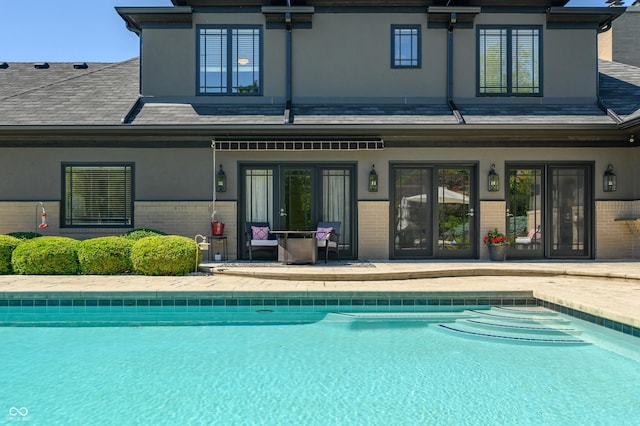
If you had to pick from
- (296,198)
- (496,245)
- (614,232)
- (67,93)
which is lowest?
(496,245)

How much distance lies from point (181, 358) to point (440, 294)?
3596mm

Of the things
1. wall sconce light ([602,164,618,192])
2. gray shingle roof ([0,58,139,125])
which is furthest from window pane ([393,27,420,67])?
gray shingle roof ([0,58,139,125])

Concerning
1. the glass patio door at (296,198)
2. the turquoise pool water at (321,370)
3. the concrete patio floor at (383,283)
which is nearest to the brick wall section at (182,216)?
the glass patio door at (296,198)

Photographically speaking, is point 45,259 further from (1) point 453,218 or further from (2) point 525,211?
(2) point 525,211

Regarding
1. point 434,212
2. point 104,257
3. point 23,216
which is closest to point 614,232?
point 434,212

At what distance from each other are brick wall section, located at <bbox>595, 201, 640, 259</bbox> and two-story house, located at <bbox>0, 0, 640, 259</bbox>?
0.03 metres

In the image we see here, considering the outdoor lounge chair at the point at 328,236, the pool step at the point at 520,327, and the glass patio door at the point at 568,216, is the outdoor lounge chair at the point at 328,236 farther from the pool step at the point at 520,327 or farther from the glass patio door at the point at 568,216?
the glass patio door at the point at 568,216

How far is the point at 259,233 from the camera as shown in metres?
10.7

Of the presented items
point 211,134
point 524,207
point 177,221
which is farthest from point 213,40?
point 524,207

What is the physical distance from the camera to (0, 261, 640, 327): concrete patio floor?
22.6 ft

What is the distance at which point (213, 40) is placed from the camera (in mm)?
11578

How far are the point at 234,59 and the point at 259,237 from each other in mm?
4001

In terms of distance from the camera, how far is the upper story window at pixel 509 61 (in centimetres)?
1159

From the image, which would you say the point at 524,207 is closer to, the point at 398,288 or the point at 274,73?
the point at 398,288
